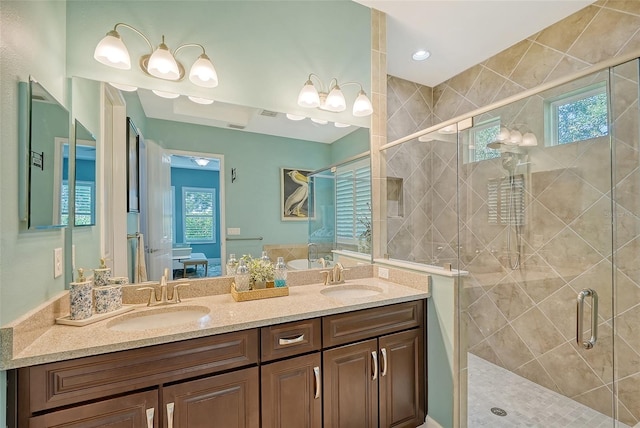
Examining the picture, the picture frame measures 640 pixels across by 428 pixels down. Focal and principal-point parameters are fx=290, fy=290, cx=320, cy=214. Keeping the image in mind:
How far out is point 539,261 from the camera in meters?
2.19

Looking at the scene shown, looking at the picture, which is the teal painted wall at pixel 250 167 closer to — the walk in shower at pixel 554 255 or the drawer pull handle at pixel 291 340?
the drawer pull handle at pixel 291 340

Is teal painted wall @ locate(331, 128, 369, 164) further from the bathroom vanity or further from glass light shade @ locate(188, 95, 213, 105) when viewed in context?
the bathroom vanity

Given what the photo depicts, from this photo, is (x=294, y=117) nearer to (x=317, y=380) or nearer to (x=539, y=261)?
(x=317, y=380)

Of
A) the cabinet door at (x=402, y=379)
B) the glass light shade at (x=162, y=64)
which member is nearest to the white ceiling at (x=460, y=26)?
the glass light shade at (x=162, y=64)

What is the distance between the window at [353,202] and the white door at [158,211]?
123 centimetres

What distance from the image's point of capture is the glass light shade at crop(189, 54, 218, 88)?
1699 millimetres

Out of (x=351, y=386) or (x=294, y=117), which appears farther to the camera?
(x=294, y=117)

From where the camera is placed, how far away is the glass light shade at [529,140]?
7.09 ft

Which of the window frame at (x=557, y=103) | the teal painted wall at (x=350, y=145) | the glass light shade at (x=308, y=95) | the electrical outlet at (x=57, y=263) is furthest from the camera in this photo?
the teal painted wall at (x=350, y=145)

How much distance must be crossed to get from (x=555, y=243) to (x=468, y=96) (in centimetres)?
176

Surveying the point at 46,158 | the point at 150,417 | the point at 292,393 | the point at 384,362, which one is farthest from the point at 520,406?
the point at 46,158

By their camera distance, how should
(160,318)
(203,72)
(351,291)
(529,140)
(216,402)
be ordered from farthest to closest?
(529,140), (351,291), (203,72), (160,318), (216,402)

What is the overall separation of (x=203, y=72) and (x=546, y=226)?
2.58m

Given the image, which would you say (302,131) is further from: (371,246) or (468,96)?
→ (468,96)
